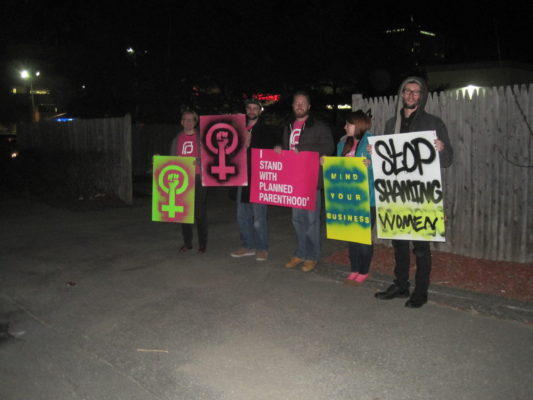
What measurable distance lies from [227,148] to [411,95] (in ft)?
9.45

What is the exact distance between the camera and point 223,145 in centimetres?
718

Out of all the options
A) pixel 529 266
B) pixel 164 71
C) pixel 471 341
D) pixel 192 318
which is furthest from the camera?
pixel 164 71

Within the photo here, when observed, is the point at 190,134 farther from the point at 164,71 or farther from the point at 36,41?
the point at 36,41

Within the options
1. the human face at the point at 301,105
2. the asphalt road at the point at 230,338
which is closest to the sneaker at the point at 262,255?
the asphalt road at the point at 230,338

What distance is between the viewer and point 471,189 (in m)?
6.75

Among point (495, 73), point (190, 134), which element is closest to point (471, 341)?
point (190, 134)

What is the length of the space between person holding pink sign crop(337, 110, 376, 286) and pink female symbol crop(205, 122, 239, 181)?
1732 mm

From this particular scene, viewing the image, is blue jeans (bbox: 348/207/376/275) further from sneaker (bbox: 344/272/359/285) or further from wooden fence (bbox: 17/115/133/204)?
wooden fence (bbox: 17/115/133/204)

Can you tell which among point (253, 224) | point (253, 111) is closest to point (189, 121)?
point (253, 111)

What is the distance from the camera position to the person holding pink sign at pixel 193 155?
294 inches

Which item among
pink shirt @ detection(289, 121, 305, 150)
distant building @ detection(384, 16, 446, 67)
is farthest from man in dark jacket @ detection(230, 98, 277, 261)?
distant building @ detection(384, 16, 446, 67)

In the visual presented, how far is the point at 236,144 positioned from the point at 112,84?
20850 millimetres

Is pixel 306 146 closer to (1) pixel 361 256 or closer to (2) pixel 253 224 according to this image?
(1) pixel 361 256

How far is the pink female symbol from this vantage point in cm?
716
